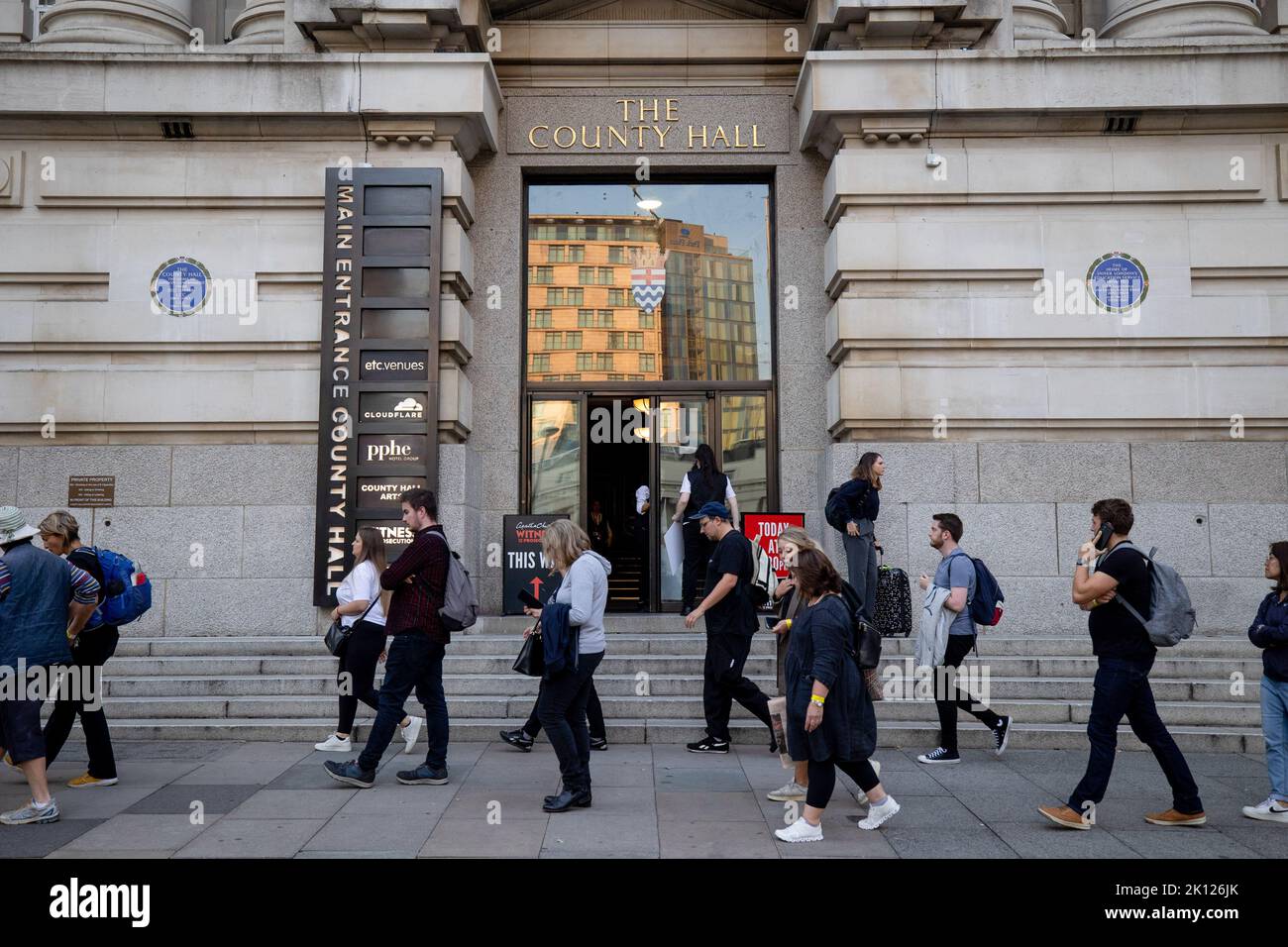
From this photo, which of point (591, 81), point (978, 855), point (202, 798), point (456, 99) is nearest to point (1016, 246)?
point (591, 81)

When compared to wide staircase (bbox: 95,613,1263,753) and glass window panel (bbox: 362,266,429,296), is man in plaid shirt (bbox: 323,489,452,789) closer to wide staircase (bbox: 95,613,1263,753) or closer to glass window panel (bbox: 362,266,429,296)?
wide staircase (bbox: 95,613,1263,753)

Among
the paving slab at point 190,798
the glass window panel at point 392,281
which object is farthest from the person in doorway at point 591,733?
the glass window panel at point 392,281

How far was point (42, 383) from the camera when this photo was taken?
12.2 m

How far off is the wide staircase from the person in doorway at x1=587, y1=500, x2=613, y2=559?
84.3 inches

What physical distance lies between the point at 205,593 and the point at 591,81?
777 centimetres

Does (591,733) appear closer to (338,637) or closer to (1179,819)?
(338,637)

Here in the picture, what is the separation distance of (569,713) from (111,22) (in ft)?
35.6

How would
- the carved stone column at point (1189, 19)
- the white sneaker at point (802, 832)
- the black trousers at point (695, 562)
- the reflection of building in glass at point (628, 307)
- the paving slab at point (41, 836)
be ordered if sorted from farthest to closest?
the reflection of building in glass at point (628, 307)
the carved stone column at point (1189, 19)
the black trousers at point (695, 562)
the white sneaker at point (802, 832)
the paving slab at point (41, 836)

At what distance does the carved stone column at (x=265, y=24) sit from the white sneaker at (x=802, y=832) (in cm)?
1125

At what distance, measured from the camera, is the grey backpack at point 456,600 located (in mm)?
7613

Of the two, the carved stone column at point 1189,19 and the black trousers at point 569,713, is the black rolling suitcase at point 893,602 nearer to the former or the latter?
the black trousers at point 569,713

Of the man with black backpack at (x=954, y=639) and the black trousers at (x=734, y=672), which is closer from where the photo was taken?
the man with black backpack at (x=954, y=639)

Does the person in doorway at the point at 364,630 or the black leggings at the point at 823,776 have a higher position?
the person in doorway at the point at 364,630

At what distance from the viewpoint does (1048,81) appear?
12.2m
